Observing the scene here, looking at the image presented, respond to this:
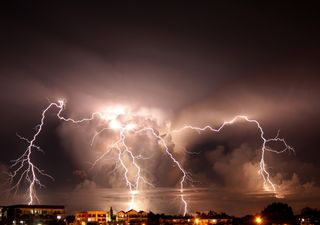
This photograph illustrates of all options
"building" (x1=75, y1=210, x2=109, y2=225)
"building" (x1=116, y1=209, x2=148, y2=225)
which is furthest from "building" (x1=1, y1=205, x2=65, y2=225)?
"building" (x1=116, y1=209, x2=148, y2=225)

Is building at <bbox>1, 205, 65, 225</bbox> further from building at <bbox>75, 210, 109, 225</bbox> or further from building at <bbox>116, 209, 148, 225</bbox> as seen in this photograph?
building at <bbox>116, 209, 148, 225</bbox>

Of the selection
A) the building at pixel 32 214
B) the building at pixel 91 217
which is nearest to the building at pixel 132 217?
the building at pixel 91 217

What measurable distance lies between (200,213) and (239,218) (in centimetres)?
686

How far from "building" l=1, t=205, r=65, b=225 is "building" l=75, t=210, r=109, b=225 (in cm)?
337

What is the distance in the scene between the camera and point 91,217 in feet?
198

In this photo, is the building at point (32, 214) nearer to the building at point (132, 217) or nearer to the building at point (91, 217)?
the building at point (91, 217)

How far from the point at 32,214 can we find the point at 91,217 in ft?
30.7

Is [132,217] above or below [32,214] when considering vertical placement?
below

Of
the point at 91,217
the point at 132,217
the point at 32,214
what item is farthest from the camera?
the point at 132,217

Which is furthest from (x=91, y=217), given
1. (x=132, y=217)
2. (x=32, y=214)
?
(x=32, y=214)

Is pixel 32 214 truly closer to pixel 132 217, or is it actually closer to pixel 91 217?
pixel 91 217

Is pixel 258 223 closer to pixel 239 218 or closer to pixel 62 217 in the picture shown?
pixel 239 218

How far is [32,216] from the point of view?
54094 mm

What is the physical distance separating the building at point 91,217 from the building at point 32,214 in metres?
3.37
